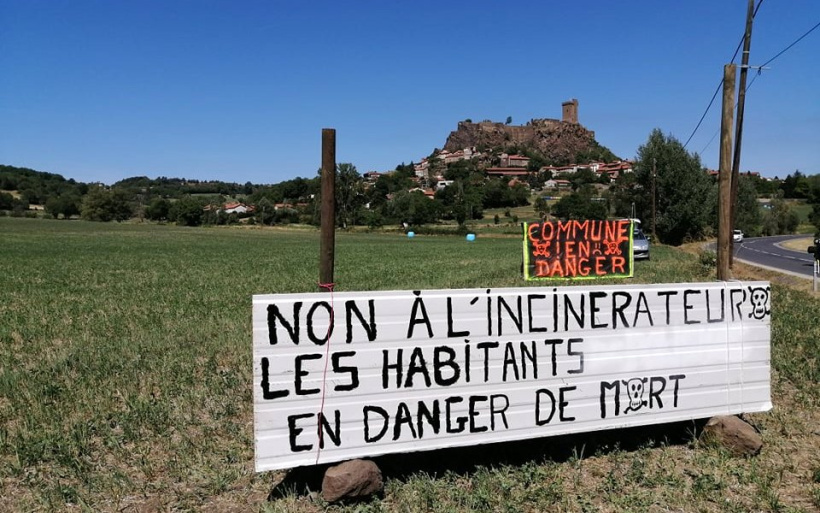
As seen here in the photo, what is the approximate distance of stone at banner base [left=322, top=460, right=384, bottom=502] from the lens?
3949 mm

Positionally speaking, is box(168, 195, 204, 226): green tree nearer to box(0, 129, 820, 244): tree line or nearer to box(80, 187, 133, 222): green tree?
box(0, 129, 820, 244): tree line

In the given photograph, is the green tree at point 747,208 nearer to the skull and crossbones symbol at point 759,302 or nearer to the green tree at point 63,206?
the skull and crossbones symbol at point 759,302

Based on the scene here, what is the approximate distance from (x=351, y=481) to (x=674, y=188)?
207 feet

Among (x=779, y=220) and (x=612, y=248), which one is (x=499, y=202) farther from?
(x=612, y=248)

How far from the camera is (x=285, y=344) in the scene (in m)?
4.04

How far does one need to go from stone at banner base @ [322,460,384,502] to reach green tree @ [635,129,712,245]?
6084 cm

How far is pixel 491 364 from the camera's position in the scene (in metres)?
4.46

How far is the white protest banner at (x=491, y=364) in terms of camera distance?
160 inches

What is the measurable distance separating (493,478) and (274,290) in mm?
13328

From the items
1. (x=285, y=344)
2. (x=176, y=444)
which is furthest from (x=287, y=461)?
(x=176, y=444)

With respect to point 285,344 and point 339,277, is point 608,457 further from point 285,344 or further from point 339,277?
point 339,277

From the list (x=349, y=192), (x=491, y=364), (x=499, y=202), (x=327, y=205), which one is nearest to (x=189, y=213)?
(x=349, y=192)

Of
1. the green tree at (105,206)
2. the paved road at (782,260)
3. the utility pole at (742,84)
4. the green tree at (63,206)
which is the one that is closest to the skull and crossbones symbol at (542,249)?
the utility pole at (742,84)

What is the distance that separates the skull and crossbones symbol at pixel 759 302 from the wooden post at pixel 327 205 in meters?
3.81
